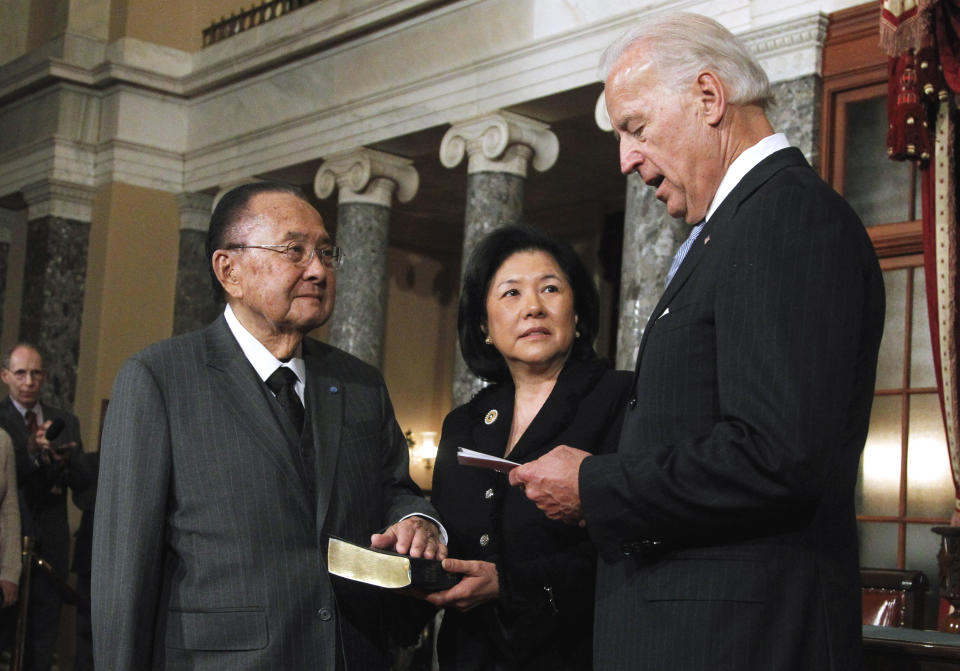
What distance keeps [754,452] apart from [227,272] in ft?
4.85

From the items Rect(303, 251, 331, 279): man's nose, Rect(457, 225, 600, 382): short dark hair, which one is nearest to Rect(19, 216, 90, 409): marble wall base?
Rect(457, 225, 600, 382): short dark hair

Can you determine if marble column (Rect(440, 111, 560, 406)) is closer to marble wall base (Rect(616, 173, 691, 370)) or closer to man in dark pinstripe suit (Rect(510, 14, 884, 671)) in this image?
marble wall base (Rect(616, 173, 691, 370))

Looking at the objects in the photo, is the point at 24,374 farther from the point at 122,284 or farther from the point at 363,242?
the point at 122,284

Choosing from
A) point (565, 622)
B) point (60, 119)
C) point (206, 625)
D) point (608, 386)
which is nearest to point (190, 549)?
point (206, 625)

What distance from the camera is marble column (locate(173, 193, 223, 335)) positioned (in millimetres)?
12125

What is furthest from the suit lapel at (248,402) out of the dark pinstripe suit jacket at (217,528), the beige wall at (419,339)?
the beige wall at (419,339)

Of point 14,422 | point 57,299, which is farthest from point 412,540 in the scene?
point 57,299

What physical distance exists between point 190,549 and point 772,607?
129cm

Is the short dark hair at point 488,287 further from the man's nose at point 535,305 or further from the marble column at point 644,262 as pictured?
the marble column at point 644,262

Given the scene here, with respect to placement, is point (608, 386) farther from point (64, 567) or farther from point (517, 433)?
point (64, 567)

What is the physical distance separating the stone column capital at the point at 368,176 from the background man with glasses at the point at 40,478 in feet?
11.9

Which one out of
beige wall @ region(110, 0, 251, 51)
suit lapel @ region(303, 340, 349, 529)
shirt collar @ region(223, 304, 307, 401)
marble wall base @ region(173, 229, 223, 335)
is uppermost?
beige wall @ region(110, 0, 251, 51)

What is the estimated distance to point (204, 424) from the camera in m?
2.61

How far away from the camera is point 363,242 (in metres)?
10.2
